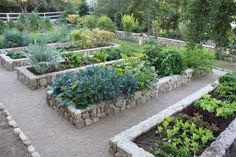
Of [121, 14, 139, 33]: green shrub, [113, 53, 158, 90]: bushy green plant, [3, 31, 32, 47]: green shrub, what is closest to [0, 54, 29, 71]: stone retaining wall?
[3, 31, 32, 47]: green shrub

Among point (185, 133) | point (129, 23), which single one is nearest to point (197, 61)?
point (185, 133)

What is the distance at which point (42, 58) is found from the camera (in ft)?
21.7

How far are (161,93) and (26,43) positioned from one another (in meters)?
6.73

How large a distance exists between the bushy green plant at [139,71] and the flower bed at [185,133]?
3.57ft

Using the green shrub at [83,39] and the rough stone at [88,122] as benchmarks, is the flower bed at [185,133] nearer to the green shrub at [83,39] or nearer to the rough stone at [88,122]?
the rough stone at [88,122]

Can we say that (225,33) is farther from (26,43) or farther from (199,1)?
(26,43)

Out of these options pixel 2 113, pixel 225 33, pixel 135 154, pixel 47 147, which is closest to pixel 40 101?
pixel 2 113

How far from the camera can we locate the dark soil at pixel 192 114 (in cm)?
341

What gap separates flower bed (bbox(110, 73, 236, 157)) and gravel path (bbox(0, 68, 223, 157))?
0.55 m

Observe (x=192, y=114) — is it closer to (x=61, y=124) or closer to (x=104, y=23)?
(x=61, y=124)

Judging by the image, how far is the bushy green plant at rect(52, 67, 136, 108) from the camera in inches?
180

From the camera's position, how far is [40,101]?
5453 mm

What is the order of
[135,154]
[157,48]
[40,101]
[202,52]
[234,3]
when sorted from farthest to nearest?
[202,52] → [157,48] → [40,101] → [135,154] → [234,3]

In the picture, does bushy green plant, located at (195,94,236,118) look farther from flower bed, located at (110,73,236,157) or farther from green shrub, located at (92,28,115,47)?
green shrub, located at (92,28,115,47)
